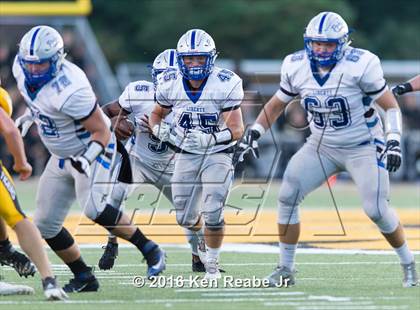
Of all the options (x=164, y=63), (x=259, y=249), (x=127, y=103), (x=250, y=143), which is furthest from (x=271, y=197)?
(x=250, y=143)

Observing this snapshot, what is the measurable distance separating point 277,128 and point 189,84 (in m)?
12.7

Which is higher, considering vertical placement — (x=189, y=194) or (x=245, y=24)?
(x=189, y=194)

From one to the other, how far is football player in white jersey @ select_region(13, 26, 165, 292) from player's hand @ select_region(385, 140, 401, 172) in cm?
169

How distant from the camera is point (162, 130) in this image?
8.30 metres

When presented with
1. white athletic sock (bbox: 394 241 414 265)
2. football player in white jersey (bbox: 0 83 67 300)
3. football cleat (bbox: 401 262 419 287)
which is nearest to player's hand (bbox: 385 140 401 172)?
white athletic sock (bbox: 394 241 414 265)

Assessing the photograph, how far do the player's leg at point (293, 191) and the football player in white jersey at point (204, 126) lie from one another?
535mm

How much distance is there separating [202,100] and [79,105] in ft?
4.54

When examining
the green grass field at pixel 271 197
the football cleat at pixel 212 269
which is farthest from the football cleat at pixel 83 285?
the green grass field at pixel 271 197

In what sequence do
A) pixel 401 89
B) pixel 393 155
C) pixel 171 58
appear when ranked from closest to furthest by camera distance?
pixel 393 155 → pixel 401 89 → pixel 171 58

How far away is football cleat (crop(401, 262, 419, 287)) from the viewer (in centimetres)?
731

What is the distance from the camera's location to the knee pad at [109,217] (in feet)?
23.3

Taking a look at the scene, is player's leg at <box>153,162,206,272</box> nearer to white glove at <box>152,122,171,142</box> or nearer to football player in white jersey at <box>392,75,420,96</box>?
white glove at <box>152,122,171,142</box>

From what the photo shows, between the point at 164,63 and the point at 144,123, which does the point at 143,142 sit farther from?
the point at 164,63

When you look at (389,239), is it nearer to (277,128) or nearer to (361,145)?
(361,145)
